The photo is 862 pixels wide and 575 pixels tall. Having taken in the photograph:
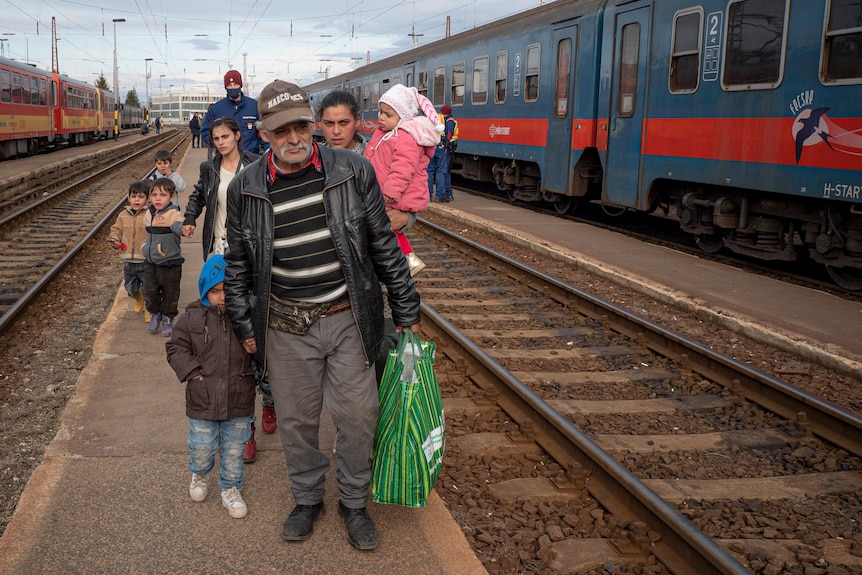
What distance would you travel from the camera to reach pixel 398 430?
136 inches

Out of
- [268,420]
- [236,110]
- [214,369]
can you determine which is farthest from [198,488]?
[236,110]

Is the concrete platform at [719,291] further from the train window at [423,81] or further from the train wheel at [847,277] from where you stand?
the train window at [423,81]

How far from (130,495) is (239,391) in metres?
0.74

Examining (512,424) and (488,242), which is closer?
(512,424)

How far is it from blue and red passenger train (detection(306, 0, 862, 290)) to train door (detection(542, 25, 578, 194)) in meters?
0.03

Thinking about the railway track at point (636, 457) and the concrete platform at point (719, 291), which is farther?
the concrete platform at point (719, 291)

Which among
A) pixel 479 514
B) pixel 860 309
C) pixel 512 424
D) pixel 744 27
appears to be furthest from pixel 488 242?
pixel 479 514

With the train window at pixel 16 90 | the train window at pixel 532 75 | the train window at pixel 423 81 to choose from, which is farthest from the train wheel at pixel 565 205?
the train window at pixel 16 90

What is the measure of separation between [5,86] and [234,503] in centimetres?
2707

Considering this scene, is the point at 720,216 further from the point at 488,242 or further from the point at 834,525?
the point at 834,525

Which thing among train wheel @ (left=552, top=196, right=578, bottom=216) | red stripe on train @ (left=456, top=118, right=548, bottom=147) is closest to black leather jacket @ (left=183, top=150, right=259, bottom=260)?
red stripe on train @ (left=456, top=118, right=548, bottom=147)

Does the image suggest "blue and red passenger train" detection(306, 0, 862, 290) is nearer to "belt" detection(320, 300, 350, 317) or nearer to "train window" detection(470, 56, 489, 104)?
"train window" detection(470, 56, 489, 104)

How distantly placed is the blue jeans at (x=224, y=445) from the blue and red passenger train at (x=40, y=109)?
84.7 ft

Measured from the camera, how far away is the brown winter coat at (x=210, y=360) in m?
3.57
